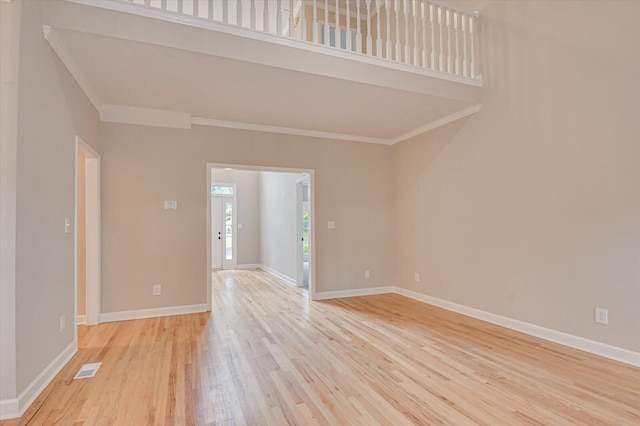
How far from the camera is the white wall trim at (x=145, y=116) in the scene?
13.5ft

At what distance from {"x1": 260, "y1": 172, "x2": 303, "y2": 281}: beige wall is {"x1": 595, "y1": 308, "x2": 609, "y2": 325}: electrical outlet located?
4.41m

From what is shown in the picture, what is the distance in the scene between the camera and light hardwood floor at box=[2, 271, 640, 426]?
2.05m

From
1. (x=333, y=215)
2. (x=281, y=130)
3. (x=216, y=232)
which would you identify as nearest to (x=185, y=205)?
(x=281, y=130)

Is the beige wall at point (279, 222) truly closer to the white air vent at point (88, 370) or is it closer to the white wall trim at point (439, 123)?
the white wall trim at point (439, 123)

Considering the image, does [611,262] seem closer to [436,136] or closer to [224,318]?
[436,136]

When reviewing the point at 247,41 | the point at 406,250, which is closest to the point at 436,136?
the point at 406,250

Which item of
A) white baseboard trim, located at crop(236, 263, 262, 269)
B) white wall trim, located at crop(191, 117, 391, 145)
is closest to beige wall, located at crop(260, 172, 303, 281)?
white baseboard trim, located at crop(236, 263, 262, 269)

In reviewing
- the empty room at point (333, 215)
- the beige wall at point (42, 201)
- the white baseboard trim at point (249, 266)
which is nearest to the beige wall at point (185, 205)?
the empty room at point (333, 215)

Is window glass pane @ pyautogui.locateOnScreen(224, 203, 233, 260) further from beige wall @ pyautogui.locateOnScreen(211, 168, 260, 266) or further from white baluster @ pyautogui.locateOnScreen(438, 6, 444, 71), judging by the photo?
white baluster @ pyautogui.locateOnScreen(438, 6, 444, 71)

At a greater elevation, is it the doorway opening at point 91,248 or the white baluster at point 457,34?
the white baluster at point 457,34

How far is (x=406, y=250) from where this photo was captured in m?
5.37

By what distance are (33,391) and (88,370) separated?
0.49 meters

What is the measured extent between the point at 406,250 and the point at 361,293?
1005 mm

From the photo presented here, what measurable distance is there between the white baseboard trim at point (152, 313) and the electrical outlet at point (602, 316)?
431 cm
